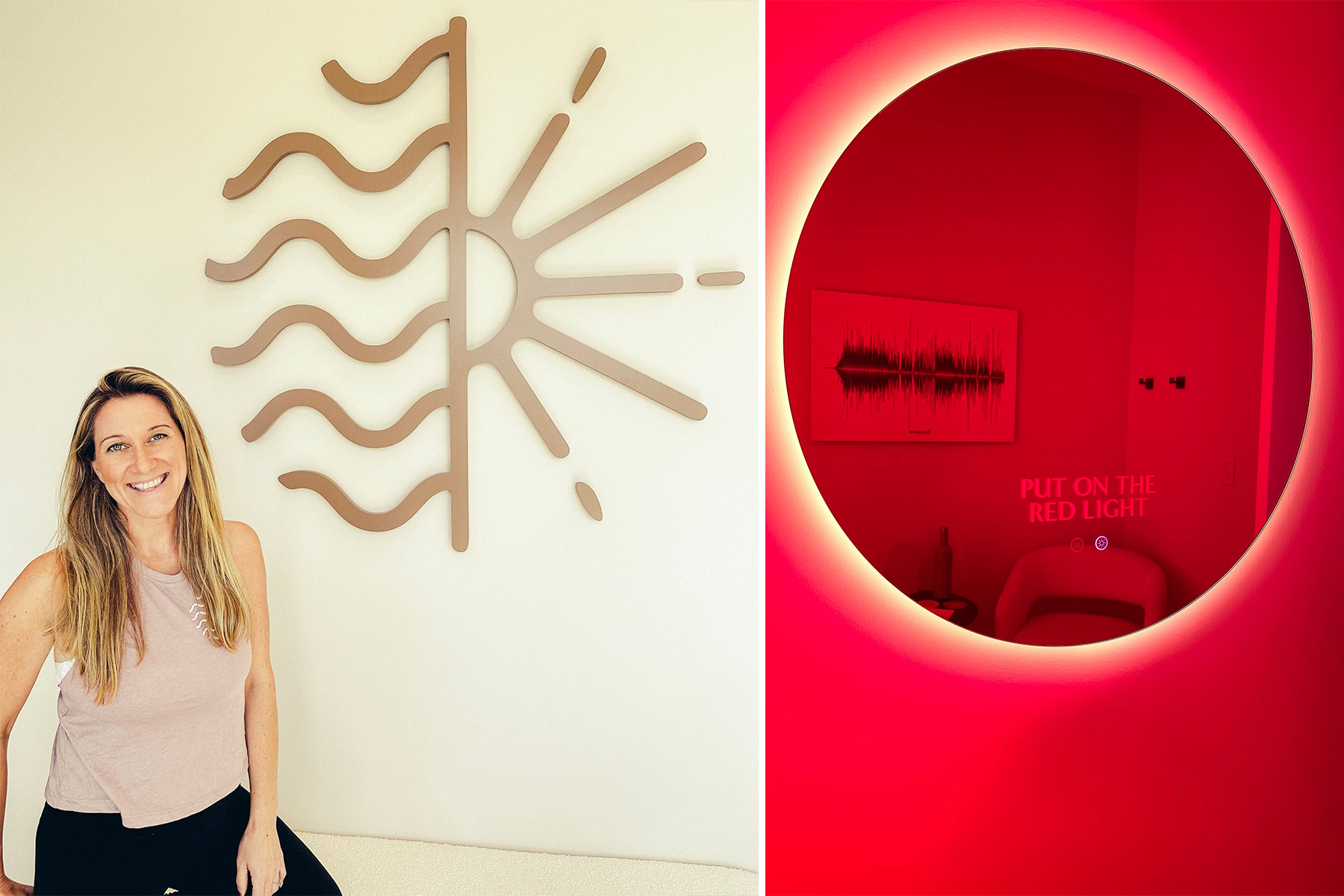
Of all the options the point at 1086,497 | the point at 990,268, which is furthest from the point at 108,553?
the point at 1086,497

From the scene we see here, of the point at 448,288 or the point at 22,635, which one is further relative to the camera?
the point at 448,288

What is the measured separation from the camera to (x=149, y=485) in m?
1.06

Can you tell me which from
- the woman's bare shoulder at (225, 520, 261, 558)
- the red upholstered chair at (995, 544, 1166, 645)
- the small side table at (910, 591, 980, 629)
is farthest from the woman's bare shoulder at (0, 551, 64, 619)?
the red upholstered chair at (995, 544, 1166, 645)

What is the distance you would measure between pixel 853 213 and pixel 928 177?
146mm

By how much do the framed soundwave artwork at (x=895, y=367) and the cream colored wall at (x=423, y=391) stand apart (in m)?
0.22

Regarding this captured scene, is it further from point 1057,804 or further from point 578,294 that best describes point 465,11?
point 1057,804

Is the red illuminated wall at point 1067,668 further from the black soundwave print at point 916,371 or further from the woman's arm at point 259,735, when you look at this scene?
the woman's arm at point 259,735

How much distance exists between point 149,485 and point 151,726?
1.29 feet

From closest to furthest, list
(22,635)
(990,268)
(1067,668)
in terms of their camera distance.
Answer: (22,635) → (990,268) → (1067,668)

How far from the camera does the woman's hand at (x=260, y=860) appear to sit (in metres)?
1.11

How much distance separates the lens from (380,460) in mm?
1344

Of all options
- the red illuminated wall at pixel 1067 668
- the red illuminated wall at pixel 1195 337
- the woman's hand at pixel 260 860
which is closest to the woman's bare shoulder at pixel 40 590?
the woman's hand at pixel 260 860

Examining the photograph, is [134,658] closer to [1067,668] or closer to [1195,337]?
[1067,668]

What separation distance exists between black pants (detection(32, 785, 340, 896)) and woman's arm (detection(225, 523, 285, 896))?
41mm
